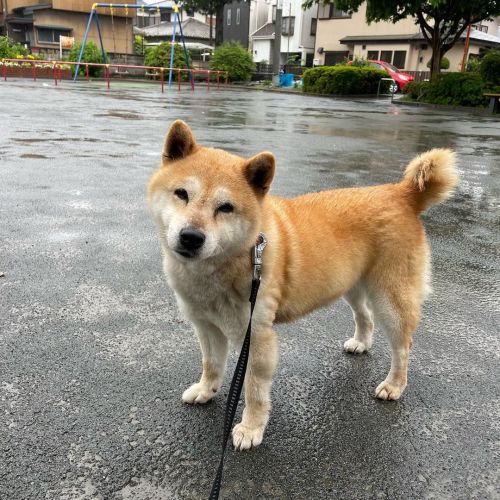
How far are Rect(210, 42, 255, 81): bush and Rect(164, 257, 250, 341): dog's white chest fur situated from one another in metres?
42.0

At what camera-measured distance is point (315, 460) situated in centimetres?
237

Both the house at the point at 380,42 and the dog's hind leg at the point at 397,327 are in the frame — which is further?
the house at the point at 380,42

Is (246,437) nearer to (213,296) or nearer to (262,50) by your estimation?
(213,296)

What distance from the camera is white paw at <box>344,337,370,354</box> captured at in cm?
334

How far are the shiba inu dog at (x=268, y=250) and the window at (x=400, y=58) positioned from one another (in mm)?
46933

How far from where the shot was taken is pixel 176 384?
2.92 meters

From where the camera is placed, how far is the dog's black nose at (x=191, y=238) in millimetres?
2053

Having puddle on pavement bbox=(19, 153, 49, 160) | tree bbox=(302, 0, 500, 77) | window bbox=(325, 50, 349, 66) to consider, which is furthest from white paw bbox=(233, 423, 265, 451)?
window bbox=(325, 50, 349, 66)

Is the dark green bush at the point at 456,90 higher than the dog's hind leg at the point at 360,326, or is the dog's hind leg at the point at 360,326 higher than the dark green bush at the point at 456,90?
the dark green bush at the point at 456,90

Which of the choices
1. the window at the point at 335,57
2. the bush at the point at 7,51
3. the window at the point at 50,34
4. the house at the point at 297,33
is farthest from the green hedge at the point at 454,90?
the window at the point at 50,34

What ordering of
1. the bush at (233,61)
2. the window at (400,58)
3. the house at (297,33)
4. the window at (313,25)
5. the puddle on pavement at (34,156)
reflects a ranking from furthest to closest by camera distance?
the window at (313,25) → the house at (297,33) → the window at (400,58) → the bush at (233,61) → the puddle on pavement at (34,156)

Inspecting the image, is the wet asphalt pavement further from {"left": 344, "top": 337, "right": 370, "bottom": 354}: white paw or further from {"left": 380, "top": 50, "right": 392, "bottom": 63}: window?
{"left": 380, "top": 50, "right": 392, "bottom": 63}: window

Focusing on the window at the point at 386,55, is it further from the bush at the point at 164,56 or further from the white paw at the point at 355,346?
the white paw at the point at 355,346

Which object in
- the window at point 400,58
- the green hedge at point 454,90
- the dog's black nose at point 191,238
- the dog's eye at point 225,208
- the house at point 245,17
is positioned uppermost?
the house at point 245,17
